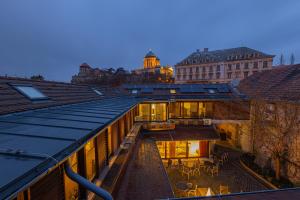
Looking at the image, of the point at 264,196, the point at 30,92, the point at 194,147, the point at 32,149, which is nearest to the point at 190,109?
the point at 194,147

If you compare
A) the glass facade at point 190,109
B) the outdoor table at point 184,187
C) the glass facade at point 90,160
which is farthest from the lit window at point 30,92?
the glass facade at point 190,109

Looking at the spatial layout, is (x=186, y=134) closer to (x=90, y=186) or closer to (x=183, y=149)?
(x=183, y=149)

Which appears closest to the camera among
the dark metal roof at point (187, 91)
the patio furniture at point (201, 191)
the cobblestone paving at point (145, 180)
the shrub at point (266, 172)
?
the cobblestone paving at point (145, 180)

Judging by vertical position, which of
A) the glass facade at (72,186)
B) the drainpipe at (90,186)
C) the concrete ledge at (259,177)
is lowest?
the concrete ledge at (259,177)

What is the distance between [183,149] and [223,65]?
124ft

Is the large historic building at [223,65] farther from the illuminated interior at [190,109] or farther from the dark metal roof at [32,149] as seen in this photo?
the dark metal roof at [32,149]

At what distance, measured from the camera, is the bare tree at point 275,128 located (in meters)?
12.1

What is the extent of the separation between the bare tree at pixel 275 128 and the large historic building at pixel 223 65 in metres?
33.5

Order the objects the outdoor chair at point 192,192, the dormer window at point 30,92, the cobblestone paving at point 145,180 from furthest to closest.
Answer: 1. the outdoor chair at point 192,192
2. the dormer window at point 30,92
3. the cobblestone paving at point 145,180

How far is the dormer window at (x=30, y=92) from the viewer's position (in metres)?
7.35

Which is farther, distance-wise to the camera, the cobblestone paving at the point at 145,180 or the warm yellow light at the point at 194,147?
the warm yellow light at the point at 194,147

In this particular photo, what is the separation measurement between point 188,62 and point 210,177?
144ft

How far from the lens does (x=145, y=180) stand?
798cm

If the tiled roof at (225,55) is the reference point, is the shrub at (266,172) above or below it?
below
